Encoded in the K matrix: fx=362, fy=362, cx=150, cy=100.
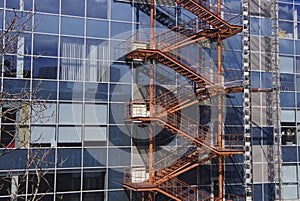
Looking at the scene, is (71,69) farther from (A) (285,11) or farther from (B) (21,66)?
(A) (285,11)

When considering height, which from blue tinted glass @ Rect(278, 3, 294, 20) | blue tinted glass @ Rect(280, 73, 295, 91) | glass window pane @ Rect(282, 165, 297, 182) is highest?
blue tinted glass @ Rect(278, 3, 294, 20)

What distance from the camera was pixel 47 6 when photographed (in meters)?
14.6

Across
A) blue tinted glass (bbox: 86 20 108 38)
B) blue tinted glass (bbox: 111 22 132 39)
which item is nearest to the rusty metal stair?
blue tinted glass (bbox: 111 22 132 39)

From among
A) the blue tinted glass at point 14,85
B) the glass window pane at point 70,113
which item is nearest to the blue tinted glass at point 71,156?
the glass window pane at point 70,113

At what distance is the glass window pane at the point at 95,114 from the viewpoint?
1450 centimetres

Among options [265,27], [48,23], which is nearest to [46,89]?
[48,23]

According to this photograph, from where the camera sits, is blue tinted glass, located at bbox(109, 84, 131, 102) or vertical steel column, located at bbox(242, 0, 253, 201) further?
vertical steel column, located at bbox(242, 0, 253, 201)

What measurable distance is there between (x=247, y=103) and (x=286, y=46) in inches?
178

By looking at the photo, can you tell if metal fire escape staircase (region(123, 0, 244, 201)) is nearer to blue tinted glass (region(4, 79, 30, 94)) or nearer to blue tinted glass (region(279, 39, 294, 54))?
blue tinted glass (region(279, 39, 294, 54))

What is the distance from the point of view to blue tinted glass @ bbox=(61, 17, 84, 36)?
1468 centimetres

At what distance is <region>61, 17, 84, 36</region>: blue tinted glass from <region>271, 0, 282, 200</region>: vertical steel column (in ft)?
30.4

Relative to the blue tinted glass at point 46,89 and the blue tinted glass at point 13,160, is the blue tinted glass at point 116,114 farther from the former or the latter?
the blue tinted glass at point 13,160

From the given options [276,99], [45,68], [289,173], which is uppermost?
[45,68]

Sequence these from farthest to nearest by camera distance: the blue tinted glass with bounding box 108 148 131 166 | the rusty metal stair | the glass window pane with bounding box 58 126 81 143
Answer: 1. the rusty metal stair
2. the blue tinted glass with bounding box 108 148 131 166
3. the glass window pane with bounding box 58 126 81 143
